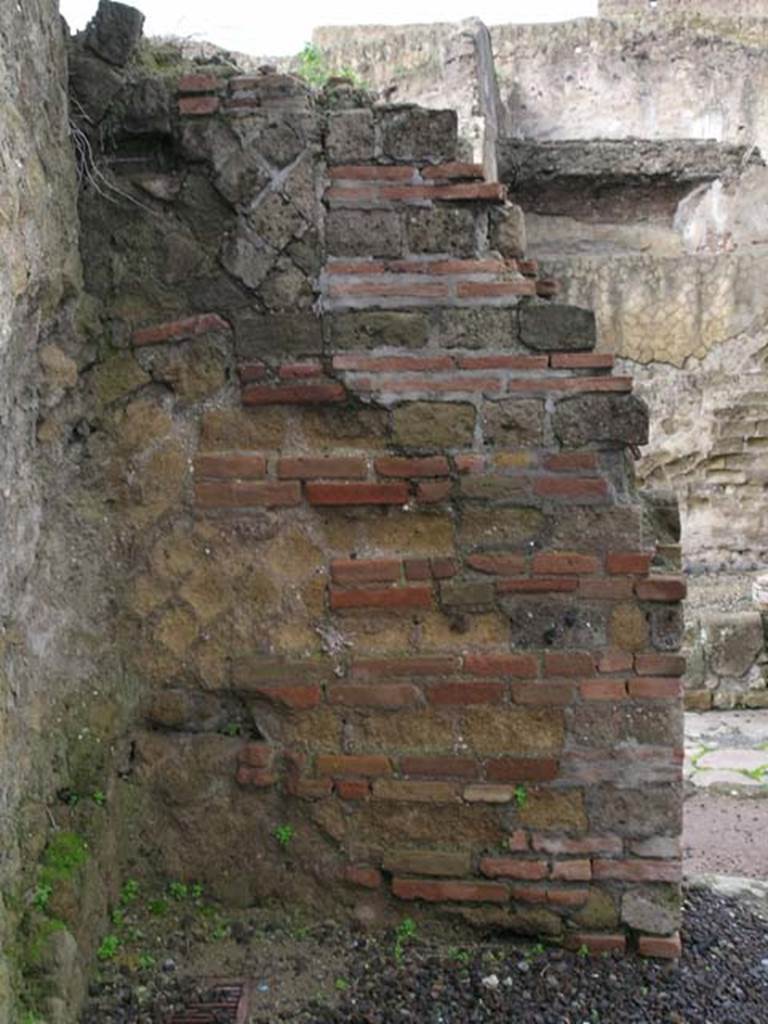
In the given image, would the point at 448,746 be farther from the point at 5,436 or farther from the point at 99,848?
the point at 5,436

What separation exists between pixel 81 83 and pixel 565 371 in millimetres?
1573

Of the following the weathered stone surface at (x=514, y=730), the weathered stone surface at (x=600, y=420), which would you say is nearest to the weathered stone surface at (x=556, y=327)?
the weathered stone surface at (x=600, y=420)

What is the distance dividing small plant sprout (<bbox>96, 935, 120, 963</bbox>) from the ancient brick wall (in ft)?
0.81

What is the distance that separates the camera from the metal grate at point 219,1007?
2.33 metres

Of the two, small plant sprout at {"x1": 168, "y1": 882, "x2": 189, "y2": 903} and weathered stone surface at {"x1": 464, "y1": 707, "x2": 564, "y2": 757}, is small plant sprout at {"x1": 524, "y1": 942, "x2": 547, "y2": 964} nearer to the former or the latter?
weathered stone surface at {"x1": 464, "y1": 707, "x2": 564, "y2": 757}

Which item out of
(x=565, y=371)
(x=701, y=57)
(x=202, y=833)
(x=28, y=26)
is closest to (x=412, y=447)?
(x=565, y=371)

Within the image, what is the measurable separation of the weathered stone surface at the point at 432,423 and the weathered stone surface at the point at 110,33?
4.20 feet

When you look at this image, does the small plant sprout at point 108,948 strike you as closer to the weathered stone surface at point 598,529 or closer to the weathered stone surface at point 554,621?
the weathered stone surface at point 554,621

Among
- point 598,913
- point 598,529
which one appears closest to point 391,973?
point 598,913

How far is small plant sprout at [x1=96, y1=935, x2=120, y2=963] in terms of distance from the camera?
2.52 metres

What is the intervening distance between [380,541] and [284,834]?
865 mm

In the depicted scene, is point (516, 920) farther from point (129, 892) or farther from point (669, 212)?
point (669, 212)

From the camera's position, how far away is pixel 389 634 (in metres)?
2.71

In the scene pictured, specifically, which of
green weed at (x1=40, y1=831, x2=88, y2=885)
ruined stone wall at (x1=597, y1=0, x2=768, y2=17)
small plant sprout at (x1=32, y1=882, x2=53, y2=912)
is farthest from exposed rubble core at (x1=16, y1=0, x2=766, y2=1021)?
ruined stone wall at (x1=597, y1=0, x2=768, y2=17)
